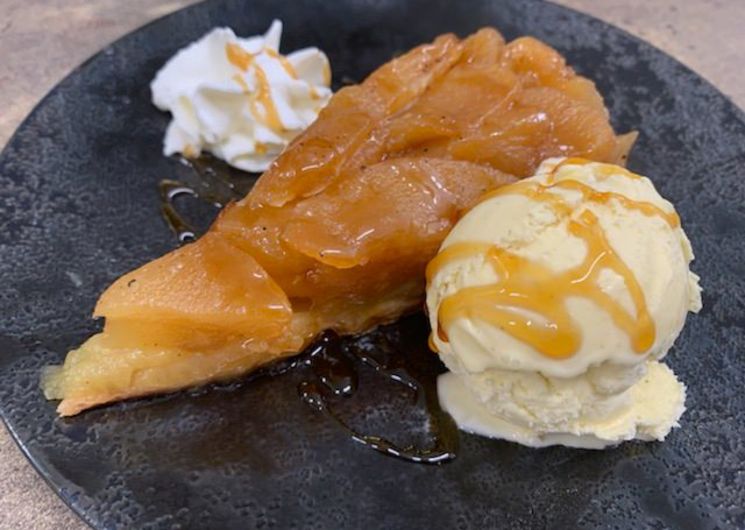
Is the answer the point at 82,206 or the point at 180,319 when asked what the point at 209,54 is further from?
the point at 180,319

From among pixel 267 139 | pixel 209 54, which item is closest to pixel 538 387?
pixel 267 139

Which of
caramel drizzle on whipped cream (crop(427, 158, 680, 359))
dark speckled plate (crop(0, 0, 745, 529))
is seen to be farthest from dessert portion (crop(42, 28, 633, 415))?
caramel drizzle on whipped cream (crop(427, 158, 680, 359))

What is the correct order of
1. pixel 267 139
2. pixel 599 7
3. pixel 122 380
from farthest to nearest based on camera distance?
pixel 599 7, pixel 267 139, pixel 122 380

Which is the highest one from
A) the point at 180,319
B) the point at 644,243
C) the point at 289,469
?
the point at 644,243

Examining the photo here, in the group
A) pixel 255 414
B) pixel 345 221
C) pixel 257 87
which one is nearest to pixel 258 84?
pixel 257 87

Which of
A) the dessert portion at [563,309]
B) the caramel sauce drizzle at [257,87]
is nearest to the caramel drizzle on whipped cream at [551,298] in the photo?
the dessert portion at [563,309]

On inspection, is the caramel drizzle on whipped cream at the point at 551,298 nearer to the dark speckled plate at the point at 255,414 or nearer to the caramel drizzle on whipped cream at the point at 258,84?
the dark speckled plate at the point at 255,414

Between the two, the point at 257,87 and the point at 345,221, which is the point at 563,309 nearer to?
the point at 345,221
